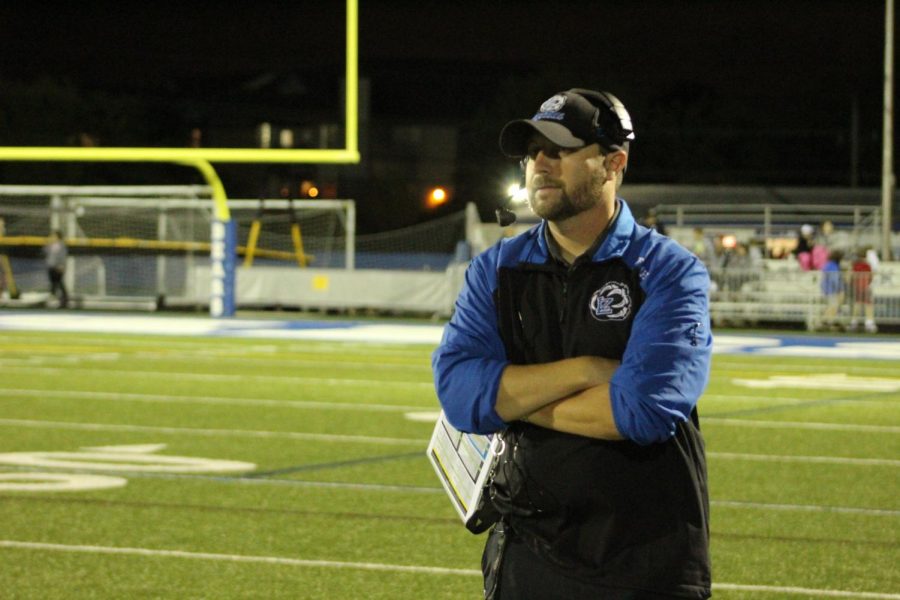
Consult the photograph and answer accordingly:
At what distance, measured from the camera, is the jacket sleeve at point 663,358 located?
2.79m

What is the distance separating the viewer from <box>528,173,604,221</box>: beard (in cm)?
288

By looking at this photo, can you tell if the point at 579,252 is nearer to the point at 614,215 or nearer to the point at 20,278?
the point at 614,215

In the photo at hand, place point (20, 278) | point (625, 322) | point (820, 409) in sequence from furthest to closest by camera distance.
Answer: point (20, 278)
point (820, 409)
point (625, 322)

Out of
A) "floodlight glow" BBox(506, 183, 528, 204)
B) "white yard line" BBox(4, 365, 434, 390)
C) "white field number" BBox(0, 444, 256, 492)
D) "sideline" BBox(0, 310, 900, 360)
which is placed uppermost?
"floodlight glow" BBox(506, 183, 528, 204)

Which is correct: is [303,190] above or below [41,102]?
below

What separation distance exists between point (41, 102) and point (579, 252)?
163 feet

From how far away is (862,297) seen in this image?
898 inches

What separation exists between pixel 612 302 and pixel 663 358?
0.14 m

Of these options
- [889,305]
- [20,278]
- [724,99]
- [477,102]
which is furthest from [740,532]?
[477,102]

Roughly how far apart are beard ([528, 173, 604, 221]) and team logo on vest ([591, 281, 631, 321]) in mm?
155

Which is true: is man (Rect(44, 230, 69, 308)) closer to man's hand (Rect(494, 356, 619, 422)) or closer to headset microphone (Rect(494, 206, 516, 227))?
headset microphone (Rect(494, 206, 516, 227))

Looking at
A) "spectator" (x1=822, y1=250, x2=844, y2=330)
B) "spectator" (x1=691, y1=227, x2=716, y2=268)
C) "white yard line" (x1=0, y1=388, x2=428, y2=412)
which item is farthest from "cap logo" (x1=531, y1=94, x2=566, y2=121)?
"spectator" (x1=691, y1=227, x2=716, y2=268)

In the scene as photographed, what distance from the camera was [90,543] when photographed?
6297 millimetres

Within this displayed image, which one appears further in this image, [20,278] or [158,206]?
[20,278]
